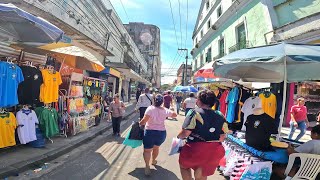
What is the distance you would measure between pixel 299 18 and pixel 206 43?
56.7 ft

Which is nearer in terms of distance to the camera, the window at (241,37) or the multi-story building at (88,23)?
the multi-story building at (88,23)

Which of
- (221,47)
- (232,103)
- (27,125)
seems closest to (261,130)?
(232,103)

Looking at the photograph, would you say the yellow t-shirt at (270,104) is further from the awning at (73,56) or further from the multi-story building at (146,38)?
the multi-story building at (146,38)

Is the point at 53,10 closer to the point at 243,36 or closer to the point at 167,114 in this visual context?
the point at 167,114

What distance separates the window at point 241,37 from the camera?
17.4 metres

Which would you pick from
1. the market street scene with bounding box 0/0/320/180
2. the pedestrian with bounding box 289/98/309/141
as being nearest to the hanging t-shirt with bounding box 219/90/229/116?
the market street scene with bounding box 0/0/320/180

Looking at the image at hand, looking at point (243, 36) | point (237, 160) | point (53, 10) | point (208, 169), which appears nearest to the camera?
point (208, 169)

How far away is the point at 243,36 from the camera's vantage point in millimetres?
17922

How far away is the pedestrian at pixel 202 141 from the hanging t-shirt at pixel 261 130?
1.55 metres

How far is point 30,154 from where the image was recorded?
653 centimetres

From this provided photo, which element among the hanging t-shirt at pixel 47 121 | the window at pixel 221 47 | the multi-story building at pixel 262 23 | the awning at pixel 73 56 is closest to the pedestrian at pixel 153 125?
the hanging t-shirt at pixel 47 121

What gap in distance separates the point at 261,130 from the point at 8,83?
18.0 ft

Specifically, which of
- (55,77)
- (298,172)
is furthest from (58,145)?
(298,172)

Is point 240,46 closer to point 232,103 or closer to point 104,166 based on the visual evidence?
point 232,103
